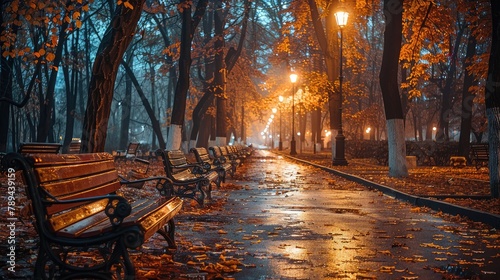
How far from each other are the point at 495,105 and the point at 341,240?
6361mm

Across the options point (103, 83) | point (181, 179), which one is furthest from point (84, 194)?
point (181, 179)

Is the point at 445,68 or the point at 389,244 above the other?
the point at 445,68

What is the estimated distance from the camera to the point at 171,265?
669 centimetres

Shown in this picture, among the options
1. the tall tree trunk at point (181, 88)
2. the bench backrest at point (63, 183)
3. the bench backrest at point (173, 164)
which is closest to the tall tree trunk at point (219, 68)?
the tall tree trunk at point (181, 88)

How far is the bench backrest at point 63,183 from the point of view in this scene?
525cm

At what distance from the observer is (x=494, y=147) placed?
1318 centimetres

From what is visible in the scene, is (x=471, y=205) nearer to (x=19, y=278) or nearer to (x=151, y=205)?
(x=151, y=205)

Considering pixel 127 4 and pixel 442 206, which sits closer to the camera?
pixel 127 4

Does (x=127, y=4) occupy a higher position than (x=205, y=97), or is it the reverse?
(x=205, y=97)

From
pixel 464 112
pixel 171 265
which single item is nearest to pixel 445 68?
pixel 464 112

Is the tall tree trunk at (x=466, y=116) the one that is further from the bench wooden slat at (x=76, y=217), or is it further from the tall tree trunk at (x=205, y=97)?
the bench wooden slat at (x=76, y=217)

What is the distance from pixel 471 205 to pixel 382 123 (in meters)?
56.5

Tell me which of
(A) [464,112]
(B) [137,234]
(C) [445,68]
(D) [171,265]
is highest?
(C) [445,68]

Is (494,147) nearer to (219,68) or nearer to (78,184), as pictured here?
(78,184)
